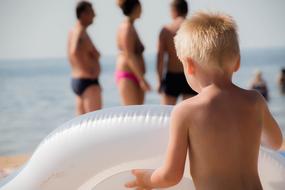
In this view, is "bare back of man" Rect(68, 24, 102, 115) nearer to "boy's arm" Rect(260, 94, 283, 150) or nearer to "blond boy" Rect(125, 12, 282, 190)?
"boy's arm" Rect(260, 94, 283, 150)

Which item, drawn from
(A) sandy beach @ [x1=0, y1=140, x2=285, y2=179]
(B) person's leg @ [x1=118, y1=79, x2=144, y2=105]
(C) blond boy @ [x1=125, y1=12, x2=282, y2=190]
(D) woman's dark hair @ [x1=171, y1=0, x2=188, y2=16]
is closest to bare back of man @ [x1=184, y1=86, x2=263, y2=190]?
(C) blond boy @ [x1=125, y1=12, x2=282, y2=190]

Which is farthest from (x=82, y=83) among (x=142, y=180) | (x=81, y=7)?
(x=142, y=180)

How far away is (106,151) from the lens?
192 centimetres

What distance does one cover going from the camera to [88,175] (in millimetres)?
1973

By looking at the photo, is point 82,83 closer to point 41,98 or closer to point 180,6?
point 180,6

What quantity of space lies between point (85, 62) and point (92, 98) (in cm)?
25

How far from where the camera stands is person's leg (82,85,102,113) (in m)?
3.95

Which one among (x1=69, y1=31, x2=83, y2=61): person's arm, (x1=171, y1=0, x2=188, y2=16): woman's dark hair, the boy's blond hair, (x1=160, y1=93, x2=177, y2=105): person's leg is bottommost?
(x1=160, y1=93, x2=177, y2=105): person's leg

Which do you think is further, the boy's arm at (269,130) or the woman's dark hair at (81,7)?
the woman's dark hair at (81,7)

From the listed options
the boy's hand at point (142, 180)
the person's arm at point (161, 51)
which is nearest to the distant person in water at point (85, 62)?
the person's arm at point (161, 51)

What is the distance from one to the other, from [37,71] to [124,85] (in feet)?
57.6

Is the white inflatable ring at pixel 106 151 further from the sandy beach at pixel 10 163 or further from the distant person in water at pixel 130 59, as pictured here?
the distant person in water at pixel 130 59

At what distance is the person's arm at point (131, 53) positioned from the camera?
12.8ft

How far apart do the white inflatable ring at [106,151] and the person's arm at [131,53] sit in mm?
1892
